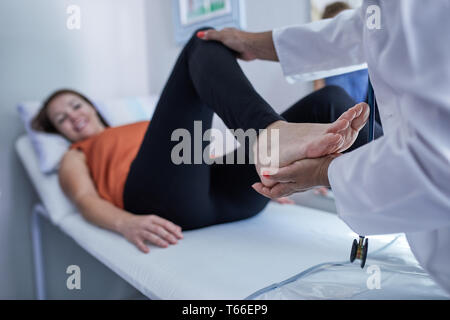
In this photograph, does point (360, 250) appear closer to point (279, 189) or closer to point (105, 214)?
point (279, 189)

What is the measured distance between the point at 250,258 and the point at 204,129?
275 mm

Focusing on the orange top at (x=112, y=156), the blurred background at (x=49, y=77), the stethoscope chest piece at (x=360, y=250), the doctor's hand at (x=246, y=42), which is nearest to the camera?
the stethoscope chest piece at (x=360, y=250)

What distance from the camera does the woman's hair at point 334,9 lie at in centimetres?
72

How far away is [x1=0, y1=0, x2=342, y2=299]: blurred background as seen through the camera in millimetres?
1199

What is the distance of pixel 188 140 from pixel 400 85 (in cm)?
47

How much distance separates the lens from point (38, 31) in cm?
124

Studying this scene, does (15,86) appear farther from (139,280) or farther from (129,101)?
(139,280)

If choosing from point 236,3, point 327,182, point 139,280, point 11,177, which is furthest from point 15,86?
point 327,182

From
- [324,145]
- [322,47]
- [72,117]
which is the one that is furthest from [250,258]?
[72,117]

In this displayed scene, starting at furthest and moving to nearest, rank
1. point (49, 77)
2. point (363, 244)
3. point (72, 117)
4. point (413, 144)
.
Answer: point (49, 77), point (72, 117), point (363, 244), point (413, 144)

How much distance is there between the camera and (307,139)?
44 centimetres

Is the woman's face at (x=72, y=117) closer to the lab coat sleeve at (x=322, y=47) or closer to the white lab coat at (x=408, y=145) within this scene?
the lab coat sleeve at (x=322, y=47)

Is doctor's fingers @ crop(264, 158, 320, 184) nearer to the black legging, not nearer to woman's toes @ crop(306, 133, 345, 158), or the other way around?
woman's toes @ crop(306, 133, 345, 158)

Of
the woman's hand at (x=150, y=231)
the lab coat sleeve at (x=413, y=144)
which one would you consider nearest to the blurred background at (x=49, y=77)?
the woman's hand at (x=150, y=231)
